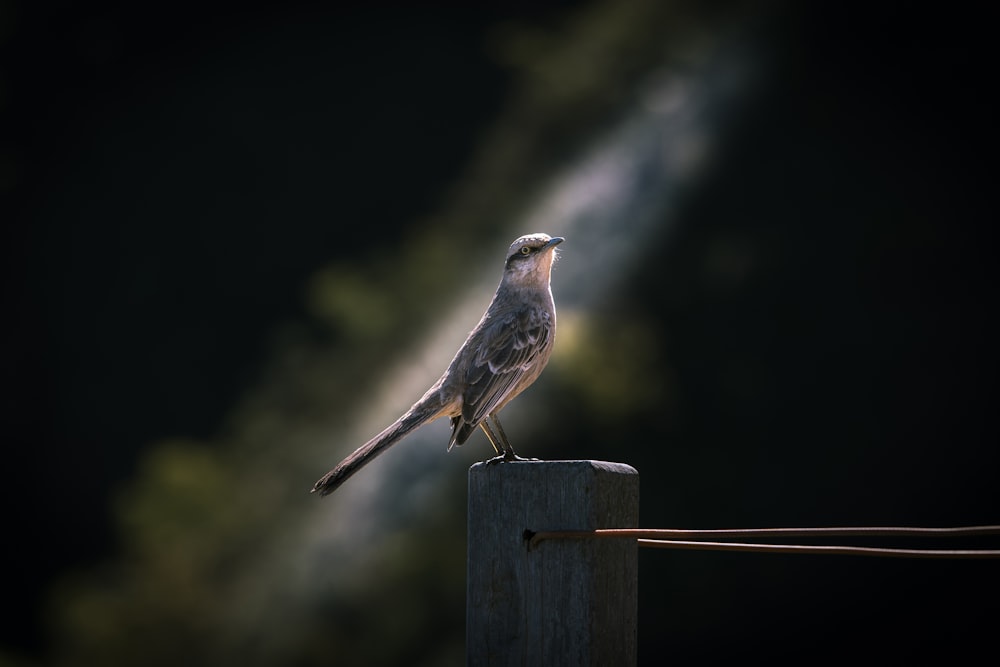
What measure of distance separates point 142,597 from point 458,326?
3.31 m

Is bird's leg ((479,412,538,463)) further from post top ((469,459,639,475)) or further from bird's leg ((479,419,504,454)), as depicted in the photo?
post top ((469,459,639,475))

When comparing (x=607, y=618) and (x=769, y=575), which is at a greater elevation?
(x=607, y=618)

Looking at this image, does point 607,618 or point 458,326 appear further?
point 458,326

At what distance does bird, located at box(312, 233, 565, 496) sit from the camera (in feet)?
12.3

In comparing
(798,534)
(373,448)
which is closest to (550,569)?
(798,534)

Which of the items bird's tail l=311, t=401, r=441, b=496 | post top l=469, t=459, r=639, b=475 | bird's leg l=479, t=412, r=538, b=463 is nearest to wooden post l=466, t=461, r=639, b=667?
post top l=469, t=459, r=639, b=475

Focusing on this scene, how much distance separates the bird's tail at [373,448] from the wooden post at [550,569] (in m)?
0.71

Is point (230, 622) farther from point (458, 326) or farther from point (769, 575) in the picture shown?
point (769, 575)

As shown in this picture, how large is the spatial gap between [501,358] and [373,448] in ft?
2.57

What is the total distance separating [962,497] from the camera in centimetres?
902

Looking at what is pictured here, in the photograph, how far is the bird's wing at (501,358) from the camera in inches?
149

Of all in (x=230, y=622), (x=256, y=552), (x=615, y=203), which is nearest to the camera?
(x=230, y=622)

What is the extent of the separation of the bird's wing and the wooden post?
129 cm

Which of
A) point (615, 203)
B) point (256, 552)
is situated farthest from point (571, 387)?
point (256, 552)
